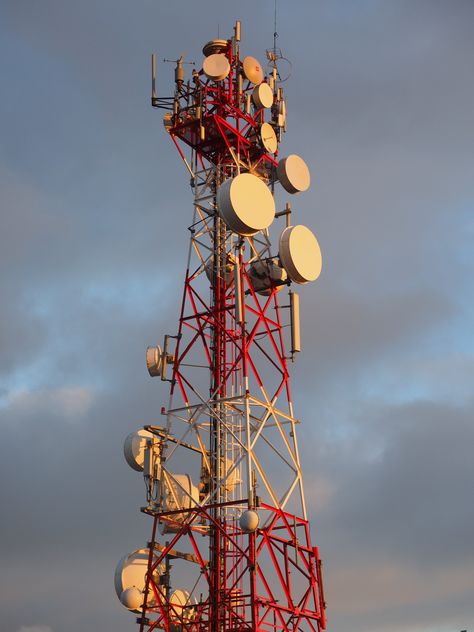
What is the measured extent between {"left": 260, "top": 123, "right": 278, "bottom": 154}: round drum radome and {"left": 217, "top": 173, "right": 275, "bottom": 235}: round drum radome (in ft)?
18.4

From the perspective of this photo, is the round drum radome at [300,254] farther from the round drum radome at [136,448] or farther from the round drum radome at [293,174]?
the round drum radome at [136,448]

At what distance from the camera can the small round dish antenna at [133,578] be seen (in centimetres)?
5049

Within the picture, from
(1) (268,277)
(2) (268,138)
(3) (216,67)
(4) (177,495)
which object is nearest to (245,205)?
(1) (268,277)

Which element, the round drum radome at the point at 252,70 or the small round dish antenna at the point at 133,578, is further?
the round drum radome at the point at 252,70

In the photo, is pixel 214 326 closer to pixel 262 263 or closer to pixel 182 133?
pixel 262 263

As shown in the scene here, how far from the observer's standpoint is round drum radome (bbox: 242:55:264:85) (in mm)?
58875

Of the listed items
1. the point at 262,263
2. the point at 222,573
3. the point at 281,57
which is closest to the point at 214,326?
the point at 262,263

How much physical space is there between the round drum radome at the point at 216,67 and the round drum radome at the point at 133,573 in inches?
948

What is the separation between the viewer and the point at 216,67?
186 feet

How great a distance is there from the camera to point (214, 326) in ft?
180

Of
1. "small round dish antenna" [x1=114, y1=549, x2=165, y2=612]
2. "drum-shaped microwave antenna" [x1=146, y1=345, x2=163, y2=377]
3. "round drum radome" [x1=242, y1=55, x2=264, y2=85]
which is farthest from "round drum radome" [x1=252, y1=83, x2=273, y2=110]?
"small round dish antenna" [x1=114, y1=549, x2=165, y2=612]

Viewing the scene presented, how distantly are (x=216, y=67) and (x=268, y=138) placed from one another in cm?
451

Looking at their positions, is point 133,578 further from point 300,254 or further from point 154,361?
point 300,254

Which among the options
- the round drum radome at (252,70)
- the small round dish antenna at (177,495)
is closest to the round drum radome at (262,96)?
the round drum radome at (252,70)
